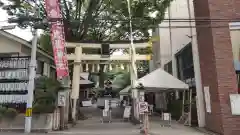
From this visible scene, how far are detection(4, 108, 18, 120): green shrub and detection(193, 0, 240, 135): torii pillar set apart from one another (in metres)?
9.46

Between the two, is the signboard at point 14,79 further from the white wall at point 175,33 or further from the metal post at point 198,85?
the white wall at point 175,33

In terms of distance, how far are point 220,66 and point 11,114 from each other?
10037mm

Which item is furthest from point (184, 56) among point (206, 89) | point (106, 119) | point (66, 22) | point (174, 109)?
point (66, 22)

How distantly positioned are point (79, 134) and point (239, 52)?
334 inches

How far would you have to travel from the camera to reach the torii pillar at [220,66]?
12188 mm

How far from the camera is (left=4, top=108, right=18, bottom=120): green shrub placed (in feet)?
42.5

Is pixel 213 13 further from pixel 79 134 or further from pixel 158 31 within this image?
pixel 158 31

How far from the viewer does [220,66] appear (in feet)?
41.8

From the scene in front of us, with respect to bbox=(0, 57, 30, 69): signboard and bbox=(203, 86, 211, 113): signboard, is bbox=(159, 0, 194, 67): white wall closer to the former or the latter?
bbox=(203, 86, 211, 113): signboard

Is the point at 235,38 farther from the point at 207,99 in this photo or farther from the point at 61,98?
the point at 61,98

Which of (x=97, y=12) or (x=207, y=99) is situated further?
(x=97, y=12)

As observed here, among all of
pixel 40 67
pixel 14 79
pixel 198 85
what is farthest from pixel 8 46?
pixel 198 85

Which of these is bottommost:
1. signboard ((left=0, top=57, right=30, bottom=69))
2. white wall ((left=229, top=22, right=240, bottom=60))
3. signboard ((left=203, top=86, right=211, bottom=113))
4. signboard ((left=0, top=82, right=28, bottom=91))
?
signboard ((left=203, top=86, right=211, bottom=113))

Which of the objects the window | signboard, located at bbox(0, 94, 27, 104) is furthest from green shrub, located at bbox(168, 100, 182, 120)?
signboard, located at bbox(0, 94, 27, 104)
